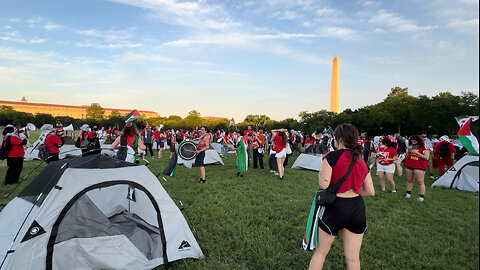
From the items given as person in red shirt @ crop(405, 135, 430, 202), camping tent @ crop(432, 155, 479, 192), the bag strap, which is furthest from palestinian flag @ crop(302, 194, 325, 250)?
camping tent @ crop(432, 155, 479, 192)

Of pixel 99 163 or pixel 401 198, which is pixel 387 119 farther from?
pixel 99 163

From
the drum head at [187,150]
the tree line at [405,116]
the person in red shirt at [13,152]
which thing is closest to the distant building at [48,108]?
the tree line at [405,116]

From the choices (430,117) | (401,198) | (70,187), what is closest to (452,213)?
(401,198)

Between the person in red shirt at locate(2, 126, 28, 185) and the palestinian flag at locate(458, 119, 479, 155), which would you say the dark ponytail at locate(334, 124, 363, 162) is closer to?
the palestinian flag at locate(458, 119, 479, 155)

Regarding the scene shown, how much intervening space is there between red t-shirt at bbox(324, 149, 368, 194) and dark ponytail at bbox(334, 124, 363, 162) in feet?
0.18

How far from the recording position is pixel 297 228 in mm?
4977

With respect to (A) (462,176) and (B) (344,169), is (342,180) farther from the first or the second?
(A) (462,176)

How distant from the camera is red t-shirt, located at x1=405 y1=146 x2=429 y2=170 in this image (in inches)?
258

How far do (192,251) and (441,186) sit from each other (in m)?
9.14

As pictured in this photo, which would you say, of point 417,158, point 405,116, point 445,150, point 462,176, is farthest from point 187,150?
point 405,116

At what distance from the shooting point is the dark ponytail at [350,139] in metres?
2.64

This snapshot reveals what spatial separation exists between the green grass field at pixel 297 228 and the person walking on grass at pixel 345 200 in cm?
89

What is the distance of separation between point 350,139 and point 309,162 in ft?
32.0

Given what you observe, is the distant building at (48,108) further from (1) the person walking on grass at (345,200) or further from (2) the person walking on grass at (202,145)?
(1) the person walking on grass at (345,200)
